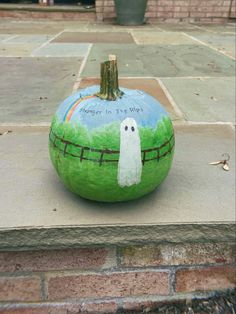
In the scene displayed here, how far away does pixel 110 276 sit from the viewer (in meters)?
1.92

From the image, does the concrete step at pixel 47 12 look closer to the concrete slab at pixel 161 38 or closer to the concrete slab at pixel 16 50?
the concrete slab at pixel 161 38

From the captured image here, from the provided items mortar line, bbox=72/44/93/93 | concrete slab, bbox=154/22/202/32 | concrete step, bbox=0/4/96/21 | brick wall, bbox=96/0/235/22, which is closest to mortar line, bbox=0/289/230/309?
mortar line, bbox=72/44/93/93

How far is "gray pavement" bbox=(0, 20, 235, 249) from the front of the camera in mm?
1846

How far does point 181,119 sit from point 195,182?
3.73 feet

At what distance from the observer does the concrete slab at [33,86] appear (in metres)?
3.35

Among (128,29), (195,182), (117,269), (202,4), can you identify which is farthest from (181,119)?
(202,4)

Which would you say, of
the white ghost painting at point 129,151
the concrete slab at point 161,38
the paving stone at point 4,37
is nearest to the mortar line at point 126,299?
the white ghost painting at point 129,151

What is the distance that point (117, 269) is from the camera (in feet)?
6.31

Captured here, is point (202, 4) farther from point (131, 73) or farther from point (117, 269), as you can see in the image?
point (117, 269)

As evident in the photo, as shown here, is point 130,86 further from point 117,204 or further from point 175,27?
point 175,27

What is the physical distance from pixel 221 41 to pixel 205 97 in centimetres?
405

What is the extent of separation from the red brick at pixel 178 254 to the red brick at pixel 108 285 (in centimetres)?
7

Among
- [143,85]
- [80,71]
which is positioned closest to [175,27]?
[80,71]

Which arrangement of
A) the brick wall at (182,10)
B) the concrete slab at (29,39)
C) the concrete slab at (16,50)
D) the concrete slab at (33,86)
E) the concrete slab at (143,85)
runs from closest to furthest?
the concrete slab at (33,86) < the concrete slab at (143,85) < the concrete slab at (16,50) < the concrete slab at (29,39) < the brick wall at (182,10)
